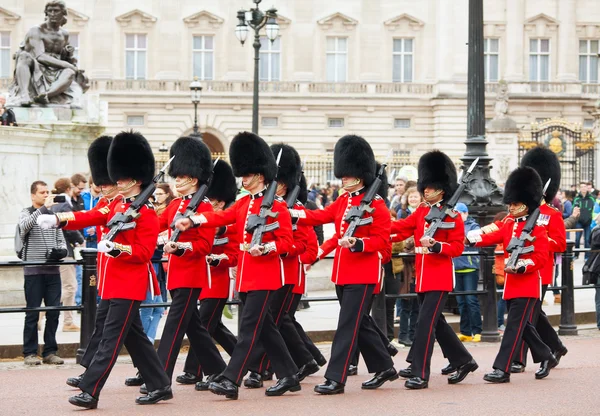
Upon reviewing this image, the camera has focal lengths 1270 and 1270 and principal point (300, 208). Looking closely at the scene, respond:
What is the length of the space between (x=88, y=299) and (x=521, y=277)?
354cm

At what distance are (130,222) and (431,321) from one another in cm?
240

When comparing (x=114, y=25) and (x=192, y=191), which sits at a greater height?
(x=114, y=25)

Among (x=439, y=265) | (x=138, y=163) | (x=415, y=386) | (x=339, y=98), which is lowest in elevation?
(x=415, y=386)

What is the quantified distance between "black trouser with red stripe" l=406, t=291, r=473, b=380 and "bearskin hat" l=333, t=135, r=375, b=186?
1.00 m

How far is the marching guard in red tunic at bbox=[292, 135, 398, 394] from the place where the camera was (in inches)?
355

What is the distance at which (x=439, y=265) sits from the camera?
9438 mm

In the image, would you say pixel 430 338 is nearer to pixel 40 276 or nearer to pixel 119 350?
pixel 119 350

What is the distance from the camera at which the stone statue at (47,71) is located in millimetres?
15953

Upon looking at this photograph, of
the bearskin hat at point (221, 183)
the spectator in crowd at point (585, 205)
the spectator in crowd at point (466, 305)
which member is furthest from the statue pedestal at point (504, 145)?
the bearskin hat at point (221, 183)

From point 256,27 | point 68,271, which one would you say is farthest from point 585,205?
point 68,271

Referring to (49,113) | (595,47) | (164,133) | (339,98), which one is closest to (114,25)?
(164,133)

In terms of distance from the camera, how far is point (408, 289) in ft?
40.5

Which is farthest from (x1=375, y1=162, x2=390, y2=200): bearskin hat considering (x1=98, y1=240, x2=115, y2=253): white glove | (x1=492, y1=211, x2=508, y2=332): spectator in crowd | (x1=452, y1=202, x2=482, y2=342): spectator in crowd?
(x1=492, y1=211, x2=508, y2=332): spectator in crowd

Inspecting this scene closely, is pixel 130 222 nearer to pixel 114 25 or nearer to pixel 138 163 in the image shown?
pixel 138 163
